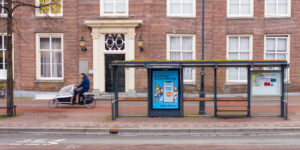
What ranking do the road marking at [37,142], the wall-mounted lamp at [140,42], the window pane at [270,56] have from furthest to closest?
1. the window pane at [270,56]
2. the wall-mounted lamp at [140,42]
3. the road marking at [37,142]

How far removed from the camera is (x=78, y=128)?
34.2 ft

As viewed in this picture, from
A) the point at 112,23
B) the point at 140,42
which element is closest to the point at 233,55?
the point at 140,42

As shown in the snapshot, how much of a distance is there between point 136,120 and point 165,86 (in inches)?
69.7

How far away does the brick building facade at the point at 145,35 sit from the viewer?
18.9 meters

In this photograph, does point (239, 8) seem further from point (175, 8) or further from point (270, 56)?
point (175, 8)

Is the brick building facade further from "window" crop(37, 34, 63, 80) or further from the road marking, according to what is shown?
the road marking

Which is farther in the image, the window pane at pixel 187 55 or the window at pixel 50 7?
the window pane at pixel 187 55

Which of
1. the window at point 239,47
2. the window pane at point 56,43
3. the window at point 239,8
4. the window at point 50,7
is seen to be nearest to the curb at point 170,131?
the window at point 50,7

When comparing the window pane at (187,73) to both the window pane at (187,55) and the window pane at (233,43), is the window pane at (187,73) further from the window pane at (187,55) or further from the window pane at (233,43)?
the window pane at (233,43)

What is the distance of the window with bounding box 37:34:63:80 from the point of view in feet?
64.1

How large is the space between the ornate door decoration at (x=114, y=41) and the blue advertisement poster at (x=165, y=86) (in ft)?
24.7

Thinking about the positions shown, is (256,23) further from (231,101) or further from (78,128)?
(78,128)

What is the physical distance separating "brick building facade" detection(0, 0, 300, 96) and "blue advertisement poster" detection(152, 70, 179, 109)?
257 inches

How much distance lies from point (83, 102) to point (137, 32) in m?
6.09
